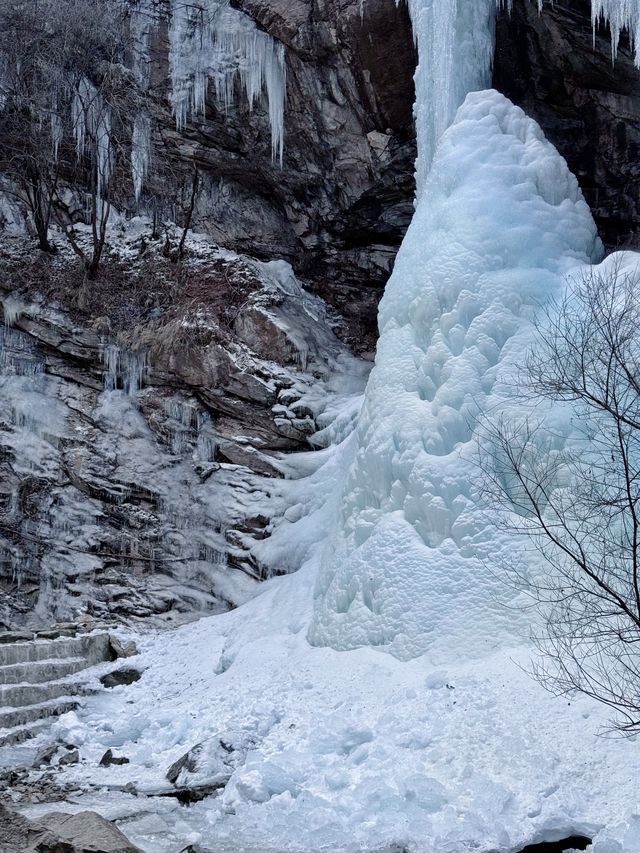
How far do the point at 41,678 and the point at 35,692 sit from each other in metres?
0.54

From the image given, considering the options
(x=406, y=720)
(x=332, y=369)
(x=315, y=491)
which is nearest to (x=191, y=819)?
(x=406, y=720)

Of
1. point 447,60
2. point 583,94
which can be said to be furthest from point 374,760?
point 583,94

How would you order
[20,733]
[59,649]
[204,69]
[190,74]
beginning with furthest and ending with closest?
[190,74]
[204,69]
[59,649]
[20,733]

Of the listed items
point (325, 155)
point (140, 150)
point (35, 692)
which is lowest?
point (35, 692)

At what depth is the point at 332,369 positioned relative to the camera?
562 inches

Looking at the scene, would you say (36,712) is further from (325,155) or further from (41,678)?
(325,155)

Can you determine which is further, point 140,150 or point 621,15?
point 140,150

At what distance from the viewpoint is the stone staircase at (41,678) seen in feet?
27.4

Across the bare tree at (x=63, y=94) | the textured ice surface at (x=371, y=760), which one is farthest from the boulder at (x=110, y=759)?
the bare tree at (x=63, y=94)

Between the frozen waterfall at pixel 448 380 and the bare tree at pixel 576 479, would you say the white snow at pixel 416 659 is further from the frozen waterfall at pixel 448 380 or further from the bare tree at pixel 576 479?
the bare tree at pixel 576 479

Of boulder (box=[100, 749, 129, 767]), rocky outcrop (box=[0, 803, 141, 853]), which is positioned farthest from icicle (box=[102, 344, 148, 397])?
rocky outcrop (box=[0, 803, 141, 853])

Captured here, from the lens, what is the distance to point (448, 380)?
8594 millimetres

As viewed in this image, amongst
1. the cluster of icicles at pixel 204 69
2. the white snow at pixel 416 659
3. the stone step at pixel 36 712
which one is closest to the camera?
the white snow at pixel 416 659

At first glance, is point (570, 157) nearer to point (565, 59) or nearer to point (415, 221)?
point (565, 59)
